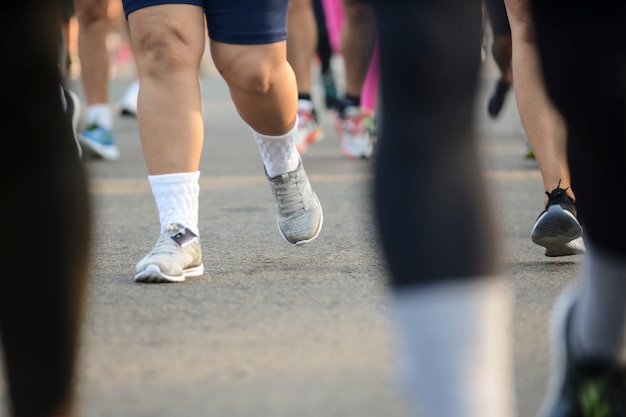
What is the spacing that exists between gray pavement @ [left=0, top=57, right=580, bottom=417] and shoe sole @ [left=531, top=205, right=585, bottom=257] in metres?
0.07

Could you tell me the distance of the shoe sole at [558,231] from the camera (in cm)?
367

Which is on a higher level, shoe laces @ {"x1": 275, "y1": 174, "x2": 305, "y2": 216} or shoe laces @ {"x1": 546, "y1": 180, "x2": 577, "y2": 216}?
shoe laces @ {"x1": 546, "y1": 180, "x2": 577, "y2": 216}

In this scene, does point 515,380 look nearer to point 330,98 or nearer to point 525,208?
point 525,208

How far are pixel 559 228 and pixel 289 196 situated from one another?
862 mm

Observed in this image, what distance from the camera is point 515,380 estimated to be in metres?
2.47

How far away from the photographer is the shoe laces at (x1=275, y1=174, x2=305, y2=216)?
4039 mm

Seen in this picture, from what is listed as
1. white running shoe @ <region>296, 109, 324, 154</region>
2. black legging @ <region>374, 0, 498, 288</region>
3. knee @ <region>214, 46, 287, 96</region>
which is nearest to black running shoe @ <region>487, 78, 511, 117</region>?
white running shoe @ <region>296, 109, 324, 154</region>

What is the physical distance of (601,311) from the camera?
6.56 ft

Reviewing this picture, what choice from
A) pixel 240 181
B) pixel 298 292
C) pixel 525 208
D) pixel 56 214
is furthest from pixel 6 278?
pixel 240 181

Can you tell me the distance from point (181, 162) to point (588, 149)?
1.79m

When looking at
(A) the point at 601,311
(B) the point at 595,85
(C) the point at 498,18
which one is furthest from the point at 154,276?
(C) the point at 498,18

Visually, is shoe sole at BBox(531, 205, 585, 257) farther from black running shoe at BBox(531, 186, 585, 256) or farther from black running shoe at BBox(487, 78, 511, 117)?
black running shoe at BBox(487, 78, 511, 117)

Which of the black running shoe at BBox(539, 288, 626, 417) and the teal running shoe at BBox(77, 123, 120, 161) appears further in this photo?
the teal running shoe at BBox(77, 123, 120, 161)

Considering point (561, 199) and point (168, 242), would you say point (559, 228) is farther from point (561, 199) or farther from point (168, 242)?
point (168, 242)
